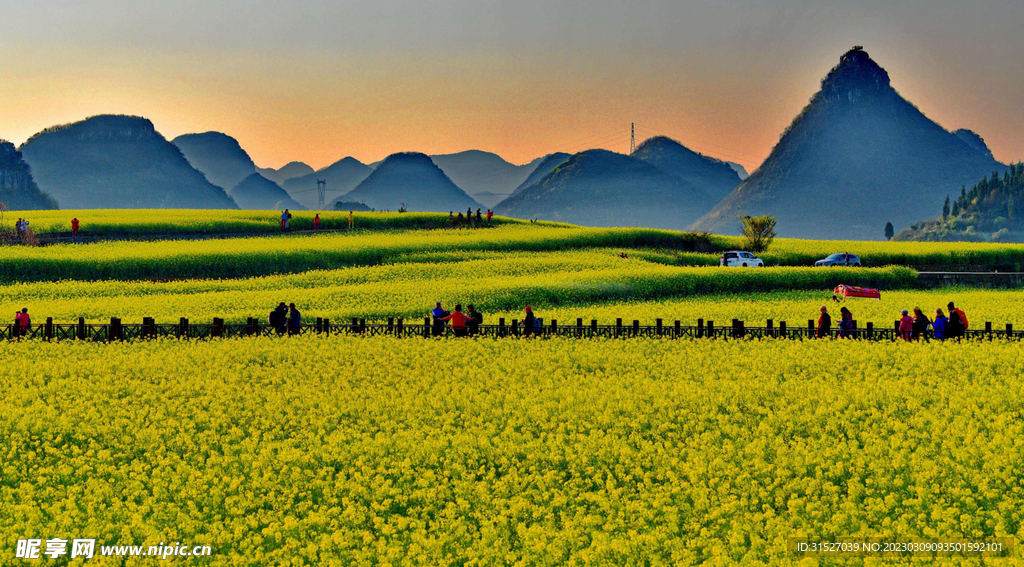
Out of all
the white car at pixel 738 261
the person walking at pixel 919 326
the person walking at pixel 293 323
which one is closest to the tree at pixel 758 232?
the white car at pixel 738 261

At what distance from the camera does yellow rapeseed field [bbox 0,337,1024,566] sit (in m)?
11.2

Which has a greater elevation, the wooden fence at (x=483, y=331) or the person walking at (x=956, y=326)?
the person walking at (x=956, y=326)

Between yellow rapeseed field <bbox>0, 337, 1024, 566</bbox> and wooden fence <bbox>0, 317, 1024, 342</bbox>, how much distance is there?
5899 mm

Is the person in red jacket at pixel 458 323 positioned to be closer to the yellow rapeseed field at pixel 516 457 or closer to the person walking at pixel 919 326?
the yellow rapeseed field at pixel 516 457

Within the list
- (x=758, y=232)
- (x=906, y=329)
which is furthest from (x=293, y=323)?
(x=758, y=232)

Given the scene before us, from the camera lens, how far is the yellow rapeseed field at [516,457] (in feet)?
36.8

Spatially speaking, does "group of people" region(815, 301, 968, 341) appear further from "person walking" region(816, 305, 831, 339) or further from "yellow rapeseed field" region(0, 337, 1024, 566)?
"yellow rapeseed field" region(0, 337, 1024, 566)

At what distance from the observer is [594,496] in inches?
487

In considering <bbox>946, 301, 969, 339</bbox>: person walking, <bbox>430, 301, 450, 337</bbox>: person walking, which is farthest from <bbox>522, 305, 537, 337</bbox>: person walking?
<bbox>946, 301, 969, 339</bbox>: person walking

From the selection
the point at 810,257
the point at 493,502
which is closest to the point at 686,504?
the point at 493,502

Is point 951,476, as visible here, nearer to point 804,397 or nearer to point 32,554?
point 804,397

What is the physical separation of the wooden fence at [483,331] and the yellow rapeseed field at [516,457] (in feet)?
19.4

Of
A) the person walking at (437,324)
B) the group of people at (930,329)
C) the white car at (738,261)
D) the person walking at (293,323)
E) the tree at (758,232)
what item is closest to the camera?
the group of people at (930,329)

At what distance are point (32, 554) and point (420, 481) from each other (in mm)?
5714
